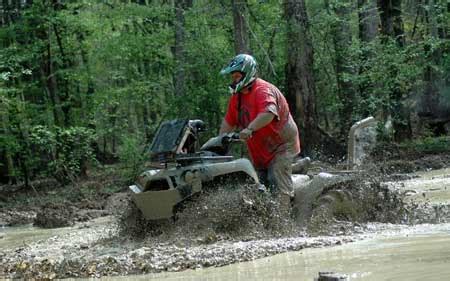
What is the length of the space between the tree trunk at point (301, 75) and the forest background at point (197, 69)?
0.03m

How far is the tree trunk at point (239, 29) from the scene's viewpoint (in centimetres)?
1773

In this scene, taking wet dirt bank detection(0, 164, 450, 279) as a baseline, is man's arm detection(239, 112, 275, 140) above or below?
above

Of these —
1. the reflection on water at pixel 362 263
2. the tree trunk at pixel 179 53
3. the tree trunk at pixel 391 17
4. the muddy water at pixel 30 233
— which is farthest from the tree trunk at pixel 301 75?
the reflection on water at pixel 362 263

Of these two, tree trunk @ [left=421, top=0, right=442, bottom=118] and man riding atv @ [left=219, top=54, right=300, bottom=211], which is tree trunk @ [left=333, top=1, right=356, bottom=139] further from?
man riding atv @ [left=219, top=54, right=300, bottom=211]

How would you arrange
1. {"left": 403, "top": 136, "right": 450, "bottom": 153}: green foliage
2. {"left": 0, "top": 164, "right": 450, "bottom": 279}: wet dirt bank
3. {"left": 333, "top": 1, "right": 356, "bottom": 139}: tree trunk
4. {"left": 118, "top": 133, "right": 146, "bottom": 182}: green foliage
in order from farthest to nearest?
1. {"left": 333, "top": 1, "right": 356, "bottom": 139}: tree trunk
2. {"left": 403, "top": 136, "right": 450, "bottom": 153}: green foliage
3. {"left": 118, "top": 133, "right": 146, "bottom": 182}: green foliage
4. {"left": 0, "top": 164, "right": 450, "bottom": 279}: wet dirt bank

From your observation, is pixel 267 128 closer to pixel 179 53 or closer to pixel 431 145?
pixel 179 53

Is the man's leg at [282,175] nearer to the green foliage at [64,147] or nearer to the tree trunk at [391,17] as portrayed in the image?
the green foliage at [64,147]

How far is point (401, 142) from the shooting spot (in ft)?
76.5

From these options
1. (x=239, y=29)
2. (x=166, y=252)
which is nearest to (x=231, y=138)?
(x=166, y=252)

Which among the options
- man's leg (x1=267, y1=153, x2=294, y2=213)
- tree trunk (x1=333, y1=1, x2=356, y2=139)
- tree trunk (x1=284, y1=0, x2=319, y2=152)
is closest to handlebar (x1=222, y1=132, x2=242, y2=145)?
man's leg (x1=267, y1=153, x2=294, y2=213)

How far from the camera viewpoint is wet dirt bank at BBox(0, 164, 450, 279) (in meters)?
6.72

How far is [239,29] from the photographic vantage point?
17.9 metres

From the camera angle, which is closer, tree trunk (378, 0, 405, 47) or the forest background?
the forest background

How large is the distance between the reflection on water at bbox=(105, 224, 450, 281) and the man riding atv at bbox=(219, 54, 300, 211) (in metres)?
1.74
